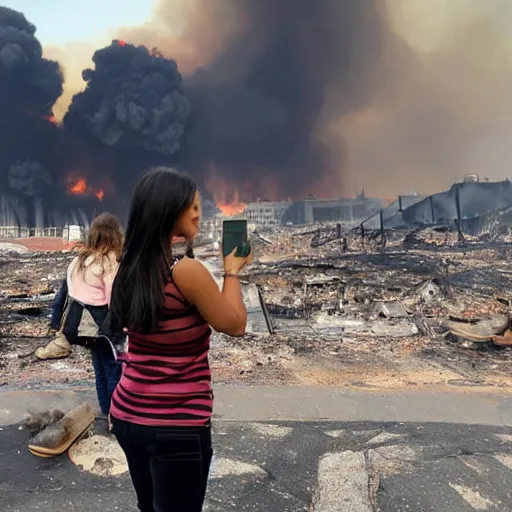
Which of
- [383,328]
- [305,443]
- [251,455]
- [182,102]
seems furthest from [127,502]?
[182,102]

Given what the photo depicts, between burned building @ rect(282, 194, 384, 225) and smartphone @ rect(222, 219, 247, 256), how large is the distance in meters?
44.8

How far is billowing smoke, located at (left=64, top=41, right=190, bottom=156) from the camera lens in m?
40.5

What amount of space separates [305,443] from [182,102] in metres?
43.7

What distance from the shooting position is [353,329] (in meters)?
6.87

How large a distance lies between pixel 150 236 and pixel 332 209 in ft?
152

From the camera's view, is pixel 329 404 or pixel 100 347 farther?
pixel 329 404

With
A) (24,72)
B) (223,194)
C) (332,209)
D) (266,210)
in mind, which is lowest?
(332,209)

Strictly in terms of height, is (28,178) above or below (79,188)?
above

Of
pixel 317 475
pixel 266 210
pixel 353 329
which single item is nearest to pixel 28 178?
pixel 266 210

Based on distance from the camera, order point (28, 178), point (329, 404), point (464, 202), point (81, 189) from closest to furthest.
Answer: point (329, 404) < point (464, 202) < point (28, 178) < point (81, 189)

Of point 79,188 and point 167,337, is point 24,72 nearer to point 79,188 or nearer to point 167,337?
point 79,188

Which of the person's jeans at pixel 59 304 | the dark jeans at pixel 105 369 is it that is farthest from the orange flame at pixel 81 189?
the dark jeans at pixel 105 369

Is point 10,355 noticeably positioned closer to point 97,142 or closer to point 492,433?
point 492,433

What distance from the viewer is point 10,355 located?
5.28 m
